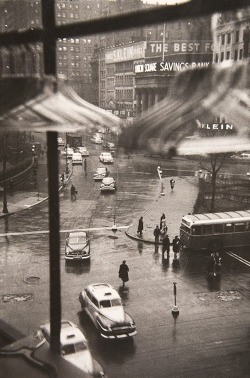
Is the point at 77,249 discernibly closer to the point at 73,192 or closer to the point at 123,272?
the point at 123,272

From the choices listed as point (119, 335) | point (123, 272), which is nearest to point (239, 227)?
point (123, 272)

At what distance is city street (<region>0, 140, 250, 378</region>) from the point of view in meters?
11.7

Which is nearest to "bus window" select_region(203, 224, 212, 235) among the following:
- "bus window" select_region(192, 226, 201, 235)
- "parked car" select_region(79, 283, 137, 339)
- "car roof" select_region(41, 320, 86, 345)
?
"bus window" select_region(192, 226, 201, 235)

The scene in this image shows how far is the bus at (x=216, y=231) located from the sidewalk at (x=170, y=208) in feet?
7.79

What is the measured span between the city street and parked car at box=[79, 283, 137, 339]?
0.26 m

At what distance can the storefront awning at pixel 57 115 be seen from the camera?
2855 mm

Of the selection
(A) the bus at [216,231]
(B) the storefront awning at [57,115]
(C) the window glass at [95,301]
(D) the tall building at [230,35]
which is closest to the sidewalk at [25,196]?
(A) the bus at [216,231]

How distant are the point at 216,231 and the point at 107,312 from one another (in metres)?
9.44

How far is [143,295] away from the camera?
16203mm

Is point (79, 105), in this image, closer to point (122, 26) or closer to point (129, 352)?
point (122, 26)

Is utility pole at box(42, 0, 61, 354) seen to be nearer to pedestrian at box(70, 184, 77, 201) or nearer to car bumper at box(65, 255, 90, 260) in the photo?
car bumper at box(65, 255, 90, 260)

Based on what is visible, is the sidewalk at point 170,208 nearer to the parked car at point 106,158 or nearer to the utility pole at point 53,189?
the parked car at point 106,158

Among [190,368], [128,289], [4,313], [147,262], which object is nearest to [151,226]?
[147,262]

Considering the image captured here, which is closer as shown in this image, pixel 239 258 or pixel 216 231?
pixel 239 258
